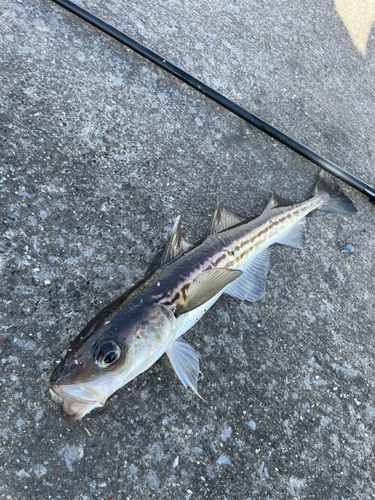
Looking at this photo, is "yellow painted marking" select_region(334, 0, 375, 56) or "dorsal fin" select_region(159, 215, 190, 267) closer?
"dorsal fin" select_region(159, 215, 190, 267)

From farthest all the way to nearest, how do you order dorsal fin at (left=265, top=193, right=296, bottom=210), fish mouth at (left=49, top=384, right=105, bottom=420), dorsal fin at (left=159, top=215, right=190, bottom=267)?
1. dorsal fin at (left=265, top=193, right=296, bottom=210)
2. dorsal fin at (left=159, top=215, right=190, bottom=267)
3. fish mouth at (left=49, top=384, right=105, bottom=420)

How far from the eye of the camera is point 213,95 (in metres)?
3.76

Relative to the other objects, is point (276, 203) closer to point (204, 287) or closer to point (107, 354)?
point (204, 287)

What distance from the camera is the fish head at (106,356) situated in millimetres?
1837

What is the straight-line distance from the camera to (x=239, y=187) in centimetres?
361

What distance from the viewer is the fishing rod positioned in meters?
3.50

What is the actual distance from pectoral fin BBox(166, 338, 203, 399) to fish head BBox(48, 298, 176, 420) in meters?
0.19

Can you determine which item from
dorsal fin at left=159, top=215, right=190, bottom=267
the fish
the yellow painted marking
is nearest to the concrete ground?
the fish

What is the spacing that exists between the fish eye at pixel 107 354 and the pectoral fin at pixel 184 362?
51 cm

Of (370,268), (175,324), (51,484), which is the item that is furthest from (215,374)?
(370,268)

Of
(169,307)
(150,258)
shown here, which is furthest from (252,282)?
(169,307)

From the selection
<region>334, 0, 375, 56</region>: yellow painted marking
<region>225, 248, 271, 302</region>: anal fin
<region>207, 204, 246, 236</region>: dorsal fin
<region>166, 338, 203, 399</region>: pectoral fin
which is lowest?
<region>166, 338, 203, 399</region>: pectoral fin

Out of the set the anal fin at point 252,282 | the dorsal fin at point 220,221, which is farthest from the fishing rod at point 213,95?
the anal fin at point 252,282

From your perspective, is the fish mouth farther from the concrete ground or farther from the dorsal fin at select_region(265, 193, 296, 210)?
the dorsal fin at select_region(265, 193, 296, 210)
